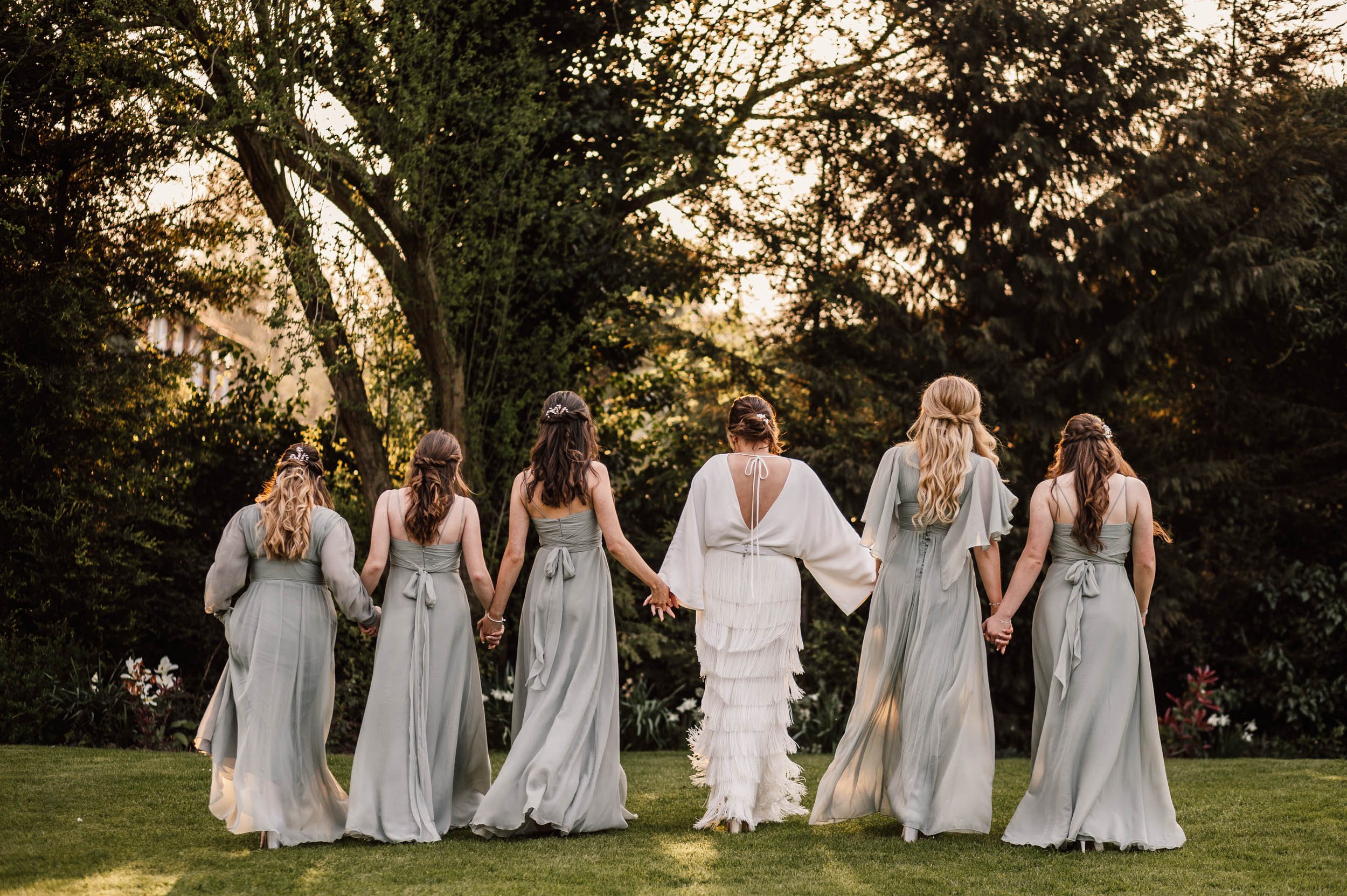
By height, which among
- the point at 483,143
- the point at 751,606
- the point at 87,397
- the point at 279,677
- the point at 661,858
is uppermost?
the point at 483,143

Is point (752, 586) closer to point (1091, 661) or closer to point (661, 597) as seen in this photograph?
point (661, 597)

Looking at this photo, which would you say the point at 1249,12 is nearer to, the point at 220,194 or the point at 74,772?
the point at 220,194

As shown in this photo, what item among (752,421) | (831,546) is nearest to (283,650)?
(752,421)

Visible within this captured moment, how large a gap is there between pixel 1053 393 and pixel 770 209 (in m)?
3.49

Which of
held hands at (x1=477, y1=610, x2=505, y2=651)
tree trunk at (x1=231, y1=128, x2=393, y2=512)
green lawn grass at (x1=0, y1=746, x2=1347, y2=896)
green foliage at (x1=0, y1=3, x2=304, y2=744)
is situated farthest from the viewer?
green foliage at (x1=0, y1=3, x2=304, y2=744)

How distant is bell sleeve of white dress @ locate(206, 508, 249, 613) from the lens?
18.7 feet

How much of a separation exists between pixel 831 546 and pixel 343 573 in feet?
8.11

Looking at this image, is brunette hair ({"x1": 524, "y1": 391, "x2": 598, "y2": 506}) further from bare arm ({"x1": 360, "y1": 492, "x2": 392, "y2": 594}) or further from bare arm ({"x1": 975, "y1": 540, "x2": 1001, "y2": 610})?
bare arm ({"x1": 975, "y1": 540, "x2": 1001, "y2": 610})

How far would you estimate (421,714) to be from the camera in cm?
577

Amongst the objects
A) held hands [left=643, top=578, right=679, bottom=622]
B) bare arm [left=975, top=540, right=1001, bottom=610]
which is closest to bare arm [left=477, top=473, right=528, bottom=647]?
held hands [left=643, top=578, right=679, bottom=622]

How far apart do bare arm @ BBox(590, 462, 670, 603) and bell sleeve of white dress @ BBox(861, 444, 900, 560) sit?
42.6 inches

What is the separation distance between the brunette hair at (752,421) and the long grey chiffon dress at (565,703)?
0.89 meters

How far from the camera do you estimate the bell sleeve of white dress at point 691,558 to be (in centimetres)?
603

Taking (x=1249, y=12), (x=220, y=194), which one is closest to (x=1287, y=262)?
(x=1249, y=12)
